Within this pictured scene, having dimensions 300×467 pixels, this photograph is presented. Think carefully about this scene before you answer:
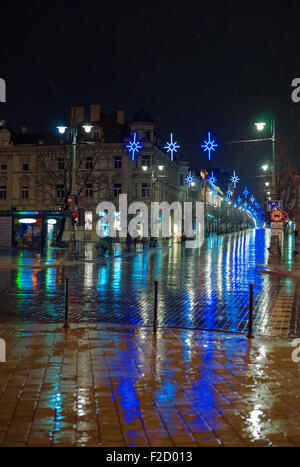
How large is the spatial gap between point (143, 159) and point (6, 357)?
197 feet

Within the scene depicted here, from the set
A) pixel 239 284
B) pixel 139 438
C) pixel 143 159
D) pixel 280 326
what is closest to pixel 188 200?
pixel 143 159

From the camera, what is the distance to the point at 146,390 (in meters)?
5.83

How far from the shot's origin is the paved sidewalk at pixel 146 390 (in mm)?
4559

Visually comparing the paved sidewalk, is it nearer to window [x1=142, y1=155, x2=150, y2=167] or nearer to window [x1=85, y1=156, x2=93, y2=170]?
window [x1=85, y1=156, x2=93, y2=170]

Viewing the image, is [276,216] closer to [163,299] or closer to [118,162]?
[163,299]

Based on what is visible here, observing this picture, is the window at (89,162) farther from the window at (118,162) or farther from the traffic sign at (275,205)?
the traffic sign at (275,205)

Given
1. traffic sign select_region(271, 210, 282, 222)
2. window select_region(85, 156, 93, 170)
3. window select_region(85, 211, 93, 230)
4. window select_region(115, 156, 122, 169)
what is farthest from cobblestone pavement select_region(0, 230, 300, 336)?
window select_region(115, 156, 122, 169)

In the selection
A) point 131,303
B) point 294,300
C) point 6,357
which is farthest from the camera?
point 294,300

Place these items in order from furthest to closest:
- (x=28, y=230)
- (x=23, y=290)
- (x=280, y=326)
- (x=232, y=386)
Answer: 1. (x=28, y=230)
2. (x=23, y=290)
3. (x=280, y=326)
4. (x=232, y=386)

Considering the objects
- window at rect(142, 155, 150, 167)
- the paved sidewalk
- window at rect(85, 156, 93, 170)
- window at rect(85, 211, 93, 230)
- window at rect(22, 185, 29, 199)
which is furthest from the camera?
window at rect(22, 185, 29, 199)

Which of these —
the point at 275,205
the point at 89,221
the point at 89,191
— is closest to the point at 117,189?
the point at 89,191

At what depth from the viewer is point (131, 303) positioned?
1317 centimetres

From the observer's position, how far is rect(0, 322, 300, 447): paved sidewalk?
15.0 ft

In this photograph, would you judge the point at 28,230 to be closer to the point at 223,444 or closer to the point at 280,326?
the point at 280,326
